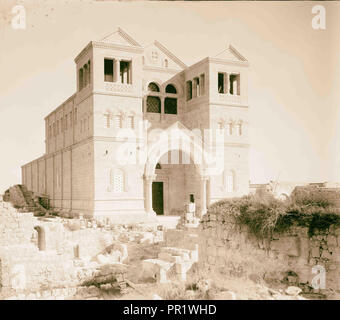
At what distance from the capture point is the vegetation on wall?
7.74 m

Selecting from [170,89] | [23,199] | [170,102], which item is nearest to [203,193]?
[170,102]

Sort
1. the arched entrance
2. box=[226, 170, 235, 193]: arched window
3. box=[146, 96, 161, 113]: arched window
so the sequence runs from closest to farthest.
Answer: box=[226, 170, 235, 193]: arched window < the arched entrance < box=[146, 96, 161, 113]: arched window

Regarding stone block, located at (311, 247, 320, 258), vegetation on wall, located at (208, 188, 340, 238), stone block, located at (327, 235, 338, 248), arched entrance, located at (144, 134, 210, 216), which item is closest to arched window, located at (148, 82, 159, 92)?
arched entrance, located at (144, 134, 210, 216)

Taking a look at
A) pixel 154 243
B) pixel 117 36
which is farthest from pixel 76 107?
pixel 154 243

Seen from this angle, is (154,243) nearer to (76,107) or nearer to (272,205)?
(272,205)

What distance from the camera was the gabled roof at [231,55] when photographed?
23089mm

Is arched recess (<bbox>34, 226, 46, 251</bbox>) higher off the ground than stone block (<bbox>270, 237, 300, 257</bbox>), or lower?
lower

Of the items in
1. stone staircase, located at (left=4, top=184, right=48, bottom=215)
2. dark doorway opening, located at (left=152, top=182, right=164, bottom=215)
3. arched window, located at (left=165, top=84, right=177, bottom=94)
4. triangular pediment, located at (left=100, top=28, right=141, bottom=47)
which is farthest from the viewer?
stone staircase, located at (left=4, top=184, right=48, bottom=215)

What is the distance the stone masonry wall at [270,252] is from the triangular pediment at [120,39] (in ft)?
43.9

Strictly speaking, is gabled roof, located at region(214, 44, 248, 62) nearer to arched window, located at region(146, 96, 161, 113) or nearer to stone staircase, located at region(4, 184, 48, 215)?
arched window, located at region(146, 96, 161, 113)

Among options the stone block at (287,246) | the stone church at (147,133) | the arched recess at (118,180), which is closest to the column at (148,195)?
the stone church at (147,133)

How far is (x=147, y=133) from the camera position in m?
22.9

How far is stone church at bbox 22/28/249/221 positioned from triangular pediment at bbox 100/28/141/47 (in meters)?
0.05
